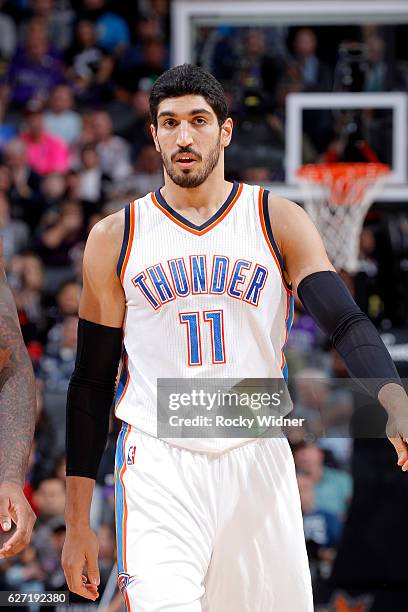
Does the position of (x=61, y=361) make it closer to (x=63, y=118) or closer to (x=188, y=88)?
(x=63, y=118)

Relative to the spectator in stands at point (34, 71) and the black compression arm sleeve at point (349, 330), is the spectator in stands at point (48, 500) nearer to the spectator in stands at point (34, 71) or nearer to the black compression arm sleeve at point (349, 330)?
the black compression arm sleeve at point (349, 330)

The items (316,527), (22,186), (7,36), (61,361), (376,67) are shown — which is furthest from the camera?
Result: (7,36)

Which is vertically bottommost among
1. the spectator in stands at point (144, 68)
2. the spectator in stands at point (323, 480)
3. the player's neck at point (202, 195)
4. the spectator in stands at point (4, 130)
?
the spectator in stands at point (323, 480)

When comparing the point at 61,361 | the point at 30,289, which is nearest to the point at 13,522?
the point at 61,361

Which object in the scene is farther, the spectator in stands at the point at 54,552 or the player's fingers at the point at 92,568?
the spectator in stands at the point at 54,552

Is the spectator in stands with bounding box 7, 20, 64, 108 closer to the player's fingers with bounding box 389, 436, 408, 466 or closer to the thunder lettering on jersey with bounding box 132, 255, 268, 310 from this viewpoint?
the thunder lettering on jersey with bounding box 132, 255, 268, 310

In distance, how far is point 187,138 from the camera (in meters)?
3.74

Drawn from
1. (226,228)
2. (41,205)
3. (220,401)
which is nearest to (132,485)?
(220,401)

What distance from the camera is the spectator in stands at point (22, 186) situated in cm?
908

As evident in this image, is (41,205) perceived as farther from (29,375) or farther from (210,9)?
(29,375)

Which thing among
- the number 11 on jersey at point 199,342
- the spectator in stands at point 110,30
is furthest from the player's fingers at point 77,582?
the spectator in stands at point 110,30

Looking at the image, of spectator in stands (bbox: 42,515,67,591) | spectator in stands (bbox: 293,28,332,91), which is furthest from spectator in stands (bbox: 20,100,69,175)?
spectator in stands (bbox: 42,515,67,591)

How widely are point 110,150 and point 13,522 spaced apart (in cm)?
647

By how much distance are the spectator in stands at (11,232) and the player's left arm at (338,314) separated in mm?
5265
